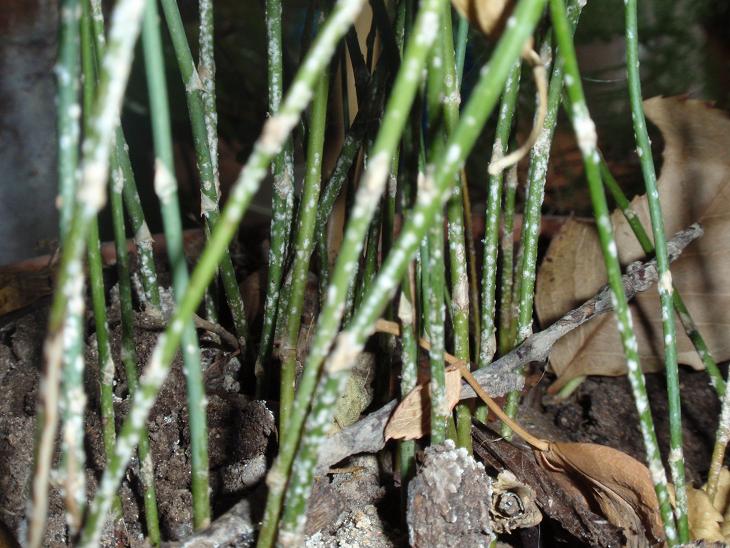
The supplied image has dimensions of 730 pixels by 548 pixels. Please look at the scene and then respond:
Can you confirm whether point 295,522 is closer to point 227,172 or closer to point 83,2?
point 83,2

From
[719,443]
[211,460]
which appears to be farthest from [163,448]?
[719,443]

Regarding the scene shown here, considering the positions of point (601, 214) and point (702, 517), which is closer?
point (601, 214)

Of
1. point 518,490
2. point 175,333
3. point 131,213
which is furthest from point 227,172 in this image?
point 175,333

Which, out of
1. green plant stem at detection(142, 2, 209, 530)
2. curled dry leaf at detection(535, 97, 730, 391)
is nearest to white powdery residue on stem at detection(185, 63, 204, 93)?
green plant stem at detection(142, 2, 209, 530)

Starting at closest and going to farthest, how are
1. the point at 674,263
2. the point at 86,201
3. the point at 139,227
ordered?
the point at 86,201, the point at 139,227, the point at 674,263

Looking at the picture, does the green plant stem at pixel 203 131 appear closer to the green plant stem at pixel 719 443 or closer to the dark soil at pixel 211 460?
the dark soil at pixel 211 460

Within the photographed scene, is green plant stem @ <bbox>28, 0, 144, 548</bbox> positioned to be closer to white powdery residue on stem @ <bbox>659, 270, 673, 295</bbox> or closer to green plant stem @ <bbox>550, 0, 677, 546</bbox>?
green plant stem @ <bbox>550, 0, 677, 546</bbox>

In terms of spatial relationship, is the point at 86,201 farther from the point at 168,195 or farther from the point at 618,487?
the point at 618,487
